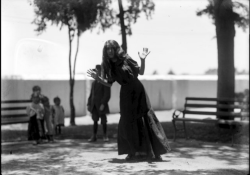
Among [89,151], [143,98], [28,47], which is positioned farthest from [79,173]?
[28,47]

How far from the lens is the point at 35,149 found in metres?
8.84

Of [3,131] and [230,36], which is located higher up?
[230,36]

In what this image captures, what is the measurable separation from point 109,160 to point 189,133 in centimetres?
301

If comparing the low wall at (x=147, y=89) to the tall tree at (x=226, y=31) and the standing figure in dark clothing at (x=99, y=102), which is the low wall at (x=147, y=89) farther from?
the standing figure in dark clothing at (x=99, y=102)

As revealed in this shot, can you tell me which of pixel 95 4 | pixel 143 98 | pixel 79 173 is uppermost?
pixel 95 4

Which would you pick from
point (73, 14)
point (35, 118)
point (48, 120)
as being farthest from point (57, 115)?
point (73, 14)

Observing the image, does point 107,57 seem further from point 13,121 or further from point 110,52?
point 13,121

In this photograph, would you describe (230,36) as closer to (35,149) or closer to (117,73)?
(117,73)

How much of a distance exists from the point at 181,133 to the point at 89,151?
241 cm

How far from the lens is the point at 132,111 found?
709 centimetres

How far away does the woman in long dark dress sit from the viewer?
689 cm

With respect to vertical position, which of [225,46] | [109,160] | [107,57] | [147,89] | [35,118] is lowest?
[109,160]

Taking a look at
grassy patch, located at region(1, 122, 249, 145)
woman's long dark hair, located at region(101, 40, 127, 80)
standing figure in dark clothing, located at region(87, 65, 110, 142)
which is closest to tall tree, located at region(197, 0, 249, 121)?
grassy patch, located at region(1, 122, 249, 145)

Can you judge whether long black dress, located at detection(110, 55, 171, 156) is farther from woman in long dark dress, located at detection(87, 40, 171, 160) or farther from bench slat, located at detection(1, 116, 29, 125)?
bench slat, located at detection(1, 116, 29, 125)
